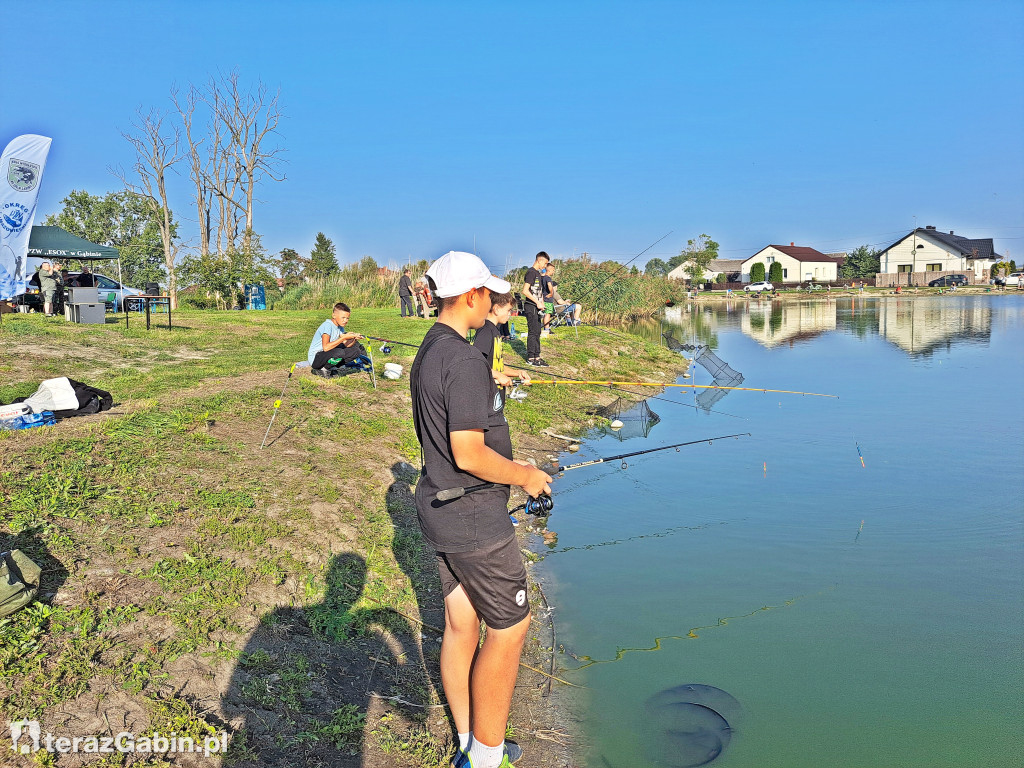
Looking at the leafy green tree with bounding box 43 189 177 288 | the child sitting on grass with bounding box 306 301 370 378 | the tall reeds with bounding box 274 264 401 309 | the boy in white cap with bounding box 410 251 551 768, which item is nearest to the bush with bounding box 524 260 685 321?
the tall reeds with bounding box 274 264 401 309

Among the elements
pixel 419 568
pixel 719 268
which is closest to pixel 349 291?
pixel 419 568

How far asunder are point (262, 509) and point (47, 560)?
1.38 metres

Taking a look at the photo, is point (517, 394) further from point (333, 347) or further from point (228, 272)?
point (228, 272)

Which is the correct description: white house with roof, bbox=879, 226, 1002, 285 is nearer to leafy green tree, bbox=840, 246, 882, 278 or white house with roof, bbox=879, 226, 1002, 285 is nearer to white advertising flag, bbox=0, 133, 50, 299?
leafy green tree, bbox=840, 246, 882, 278

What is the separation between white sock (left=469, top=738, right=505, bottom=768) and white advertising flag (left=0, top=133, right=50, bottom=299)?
47.8ft

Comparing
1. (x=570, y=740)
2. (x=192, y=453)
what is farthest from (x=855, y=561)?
(x=192, y=453)

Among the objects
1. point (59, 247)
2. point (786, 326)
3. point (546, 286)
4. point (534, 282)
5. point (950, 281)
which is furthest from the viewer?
point (950, 281)

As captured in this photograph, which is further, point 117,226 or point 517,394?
point 117,226

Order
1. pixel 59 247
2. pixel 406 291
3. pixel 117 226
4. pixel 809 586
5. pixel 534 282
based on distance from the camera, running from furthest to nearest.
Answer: pixel 117 226 → pixel 406 291 → pixel 59 247 → pixel 534 282 → pixel 809 586

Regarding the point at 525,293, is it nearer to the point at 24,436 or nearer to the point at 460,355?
the point at 24,436

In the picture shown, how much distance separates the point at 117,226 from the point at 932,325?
52.5 meters

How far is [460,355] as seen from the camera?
104 inches

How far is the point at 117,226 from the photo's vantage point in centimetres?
5516

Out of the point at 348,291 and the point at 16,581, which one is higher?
the point at 348,291
